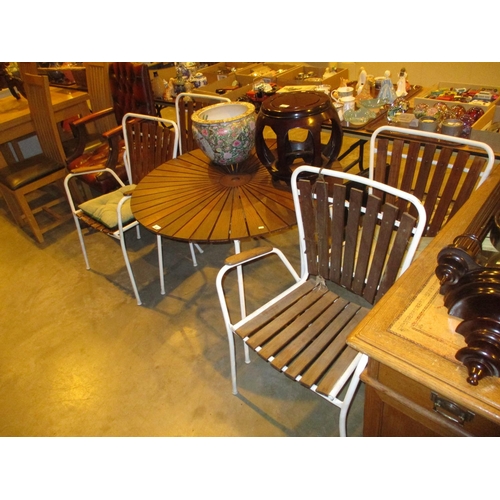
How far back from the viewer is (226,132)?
1.61 metres

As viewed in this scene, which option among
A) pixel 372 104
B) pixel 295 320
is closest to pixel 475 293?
pixel 295 320

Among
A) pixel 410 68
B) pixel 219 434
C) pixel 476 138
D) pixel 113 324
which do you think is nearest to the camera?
pixel 219 434

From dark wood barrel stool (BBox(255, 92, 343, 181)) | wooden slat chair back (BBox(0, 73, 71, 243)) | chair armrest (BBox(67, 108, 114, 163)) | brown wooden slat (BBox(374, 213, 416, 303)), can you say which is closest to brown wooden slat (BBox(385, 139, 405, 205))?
dark wood barrel stool (BBox(255, 92, 343, 181))

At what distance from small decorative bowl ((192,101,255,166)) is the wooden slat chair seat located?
474 millimetres

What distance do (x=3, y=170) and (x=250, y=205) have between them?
227 cm

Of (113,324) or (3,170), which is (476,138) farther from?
(3,170)

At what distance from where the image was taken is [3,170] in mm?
2701

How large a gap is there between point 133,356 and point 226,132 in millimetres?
1262

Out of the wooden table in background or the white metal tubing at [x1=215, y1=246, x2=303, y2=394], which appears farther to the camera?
the wooden table in background

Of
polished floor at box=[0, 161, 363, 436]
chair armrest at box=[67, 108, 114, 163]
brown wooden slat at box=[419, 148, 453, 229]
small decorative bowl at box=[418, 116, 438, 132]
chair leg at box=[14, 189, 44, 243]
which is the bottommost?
polished floor at box=[0, 161, 363, 436]

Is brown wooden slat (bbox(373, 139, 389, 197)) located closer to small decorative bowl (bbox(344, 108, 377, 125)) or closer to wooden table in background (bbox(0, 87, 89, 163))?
small decorative bowl (bbox(344, 108, 377, 125))

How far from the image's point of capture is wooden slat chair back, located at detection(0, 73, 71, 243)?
250cm

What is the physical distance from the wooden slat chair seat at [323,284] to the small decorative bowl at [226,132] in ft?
1.56
